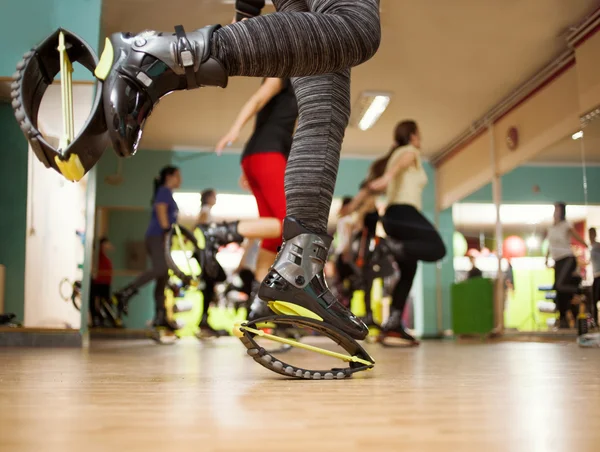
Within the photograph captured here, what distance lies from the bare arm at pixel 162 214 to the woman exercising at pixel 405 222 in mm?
2030

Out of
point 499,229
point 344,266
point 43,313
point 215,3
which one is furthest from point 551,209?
point 43,313

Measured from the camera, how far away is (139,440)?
491 mm

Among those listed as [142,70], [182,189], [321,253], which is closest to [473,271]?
[182,189]

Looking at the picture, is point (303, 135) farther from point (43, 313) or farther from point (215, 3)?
point (215, 3)

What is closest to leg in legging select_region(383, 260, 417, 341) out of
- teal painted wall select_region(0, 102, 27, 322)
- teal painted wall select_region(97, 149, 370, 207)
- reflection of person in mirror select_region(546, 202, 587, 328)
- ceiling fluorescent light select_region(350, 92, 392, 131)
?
teal painted wall select_region(0, 102, 27, 322)

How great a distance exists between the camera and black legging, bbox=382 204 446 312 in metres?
3.96

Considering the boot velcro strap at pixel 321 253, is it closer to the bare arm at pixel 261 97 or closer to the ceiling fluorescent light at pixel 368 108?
the bare arm at pixel 261 97

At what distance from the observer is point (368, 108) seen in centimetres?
788

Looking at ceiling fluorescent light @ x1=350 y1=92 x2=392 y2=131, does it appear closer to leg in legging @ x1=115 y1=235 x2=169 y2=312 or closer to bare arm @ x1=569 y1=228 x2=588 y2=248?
bare arm @ x1=569 y1=228 x2=588 y2=248

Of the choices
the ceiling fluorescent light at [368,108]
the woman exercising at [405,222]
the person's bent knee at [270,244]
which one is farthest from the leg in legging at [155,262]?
the ceiling fluorescent light at [368,108]

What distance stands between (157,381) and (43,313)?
2.97 metres

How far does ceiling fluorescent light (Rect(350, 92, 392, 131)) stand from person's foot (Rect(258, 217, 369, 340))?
→ 21.0 ft

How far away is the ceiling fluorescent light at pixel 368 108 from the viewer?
24.5ft

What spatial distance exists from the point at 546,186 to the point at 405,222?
2991mm
